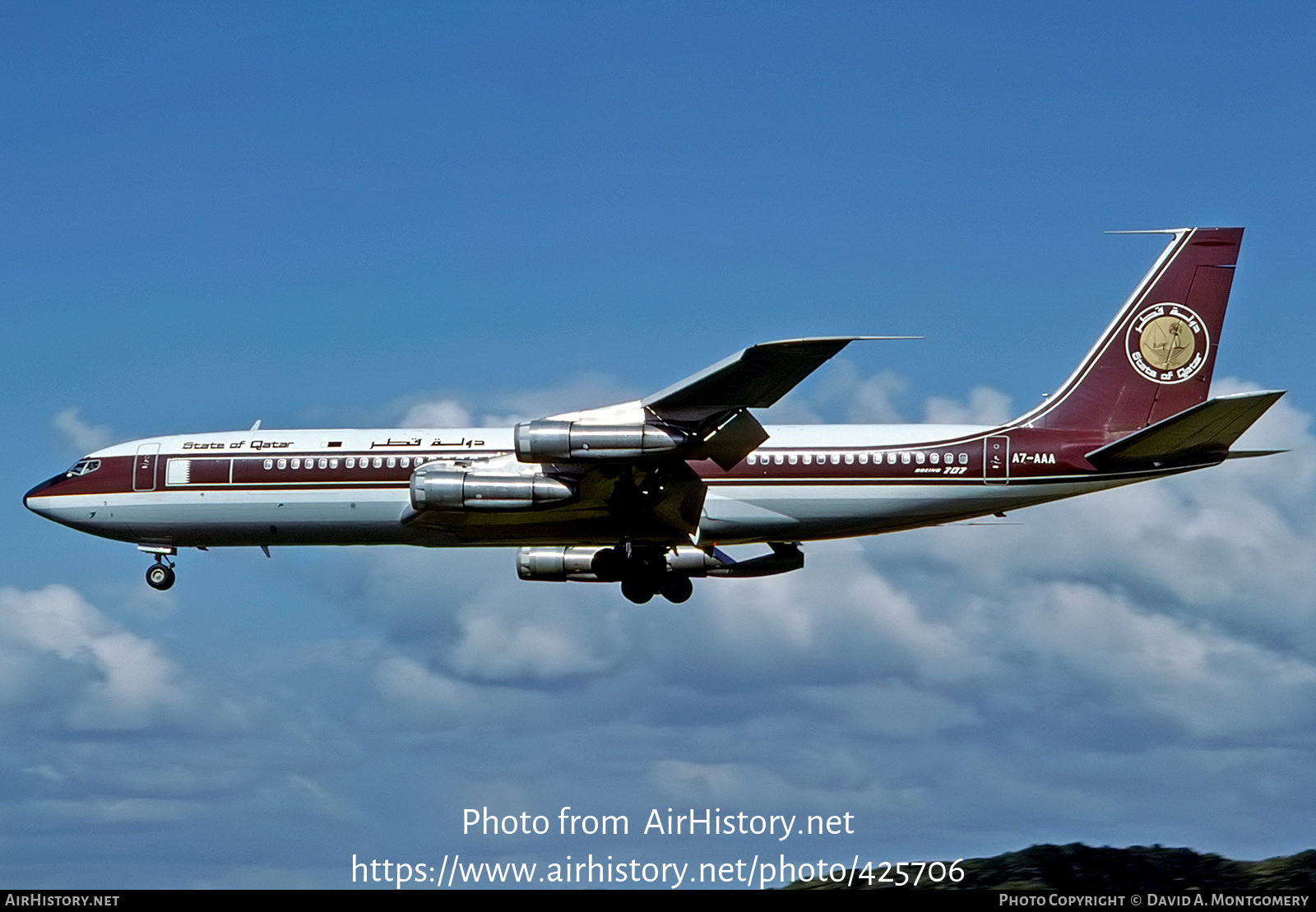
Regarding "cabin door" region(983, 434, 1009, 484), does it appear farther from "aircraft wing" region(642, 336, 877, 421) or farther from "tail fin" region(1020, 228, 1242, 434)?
"aircraft wing" region(642, 336, 877, 421)

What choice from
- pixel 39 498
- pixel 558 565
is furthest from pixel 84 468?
pixel 558 565

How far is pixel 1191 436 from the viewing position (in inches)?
1350

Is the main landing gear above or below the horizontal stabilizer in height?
below

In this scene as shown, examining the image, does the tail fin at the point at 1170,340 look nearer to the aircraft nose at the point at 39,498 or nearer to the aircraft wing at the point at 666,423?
the aircraft wing at the point at 666,423

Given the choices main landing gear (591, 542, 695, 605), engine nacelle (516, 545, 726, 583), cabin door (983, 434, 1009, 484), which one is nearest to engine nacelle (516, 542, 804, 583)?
engine nacelle (516, 545, 726, 583)

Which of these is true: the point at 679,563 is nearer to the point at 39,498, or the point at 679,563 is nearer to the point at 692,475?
the point at 692,475

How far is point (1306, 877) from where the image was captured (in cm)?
3111

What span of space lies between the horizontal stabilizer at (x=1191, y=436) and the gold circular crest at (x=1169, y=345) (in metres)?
2.94

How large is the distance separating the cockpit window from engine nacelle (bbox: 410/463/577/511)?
10.7 meters

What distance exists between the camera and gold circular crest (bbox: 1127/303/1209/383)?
38781 mm

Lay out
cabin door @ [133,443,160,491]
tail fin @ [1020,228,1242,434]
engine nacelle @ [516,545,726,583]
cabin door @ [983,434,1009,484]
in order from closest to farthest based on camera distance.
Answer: cabin door @ [983,434,1009,484] < tail fin @ [1020,228,1242,434] < cabin door @ [133,443,160,491] < engine nacelle @ [516,545,726,583]

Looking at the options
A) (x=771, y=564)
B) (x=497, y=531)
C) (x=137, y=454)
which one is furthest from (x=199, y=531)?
(x=771, y=564)

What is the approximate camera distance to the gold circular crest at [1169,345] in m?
38.8

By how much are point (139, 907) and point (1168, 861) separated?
21.6m
